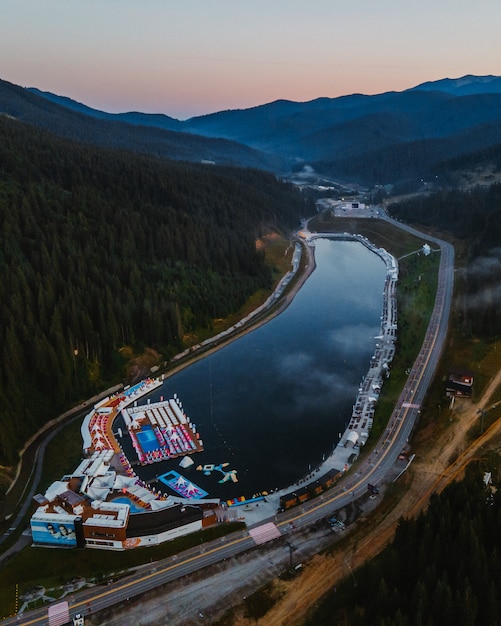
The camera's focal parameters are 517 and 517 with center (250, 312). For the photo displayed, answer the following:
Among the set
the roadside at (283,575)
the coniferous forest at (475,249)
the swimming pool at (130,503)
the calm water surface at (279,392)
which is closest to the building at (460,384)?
the calm water surface at (279,392)

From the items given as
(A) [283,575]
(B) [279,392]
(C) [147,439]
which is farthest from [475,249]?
(A) [283,575]

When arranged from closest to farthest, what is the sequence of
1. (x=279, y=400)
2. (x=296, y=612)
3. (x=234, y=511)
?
(x=296, y=612) → (x=234, y=511) → (x=279, y=400)

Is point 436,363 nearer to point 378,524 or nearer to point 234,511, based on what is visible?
point 378,524

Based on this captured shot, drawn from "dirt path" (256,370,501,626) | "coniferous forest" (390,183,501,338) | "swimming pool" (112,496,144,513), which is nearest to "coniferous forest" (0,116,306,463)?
"swimming pool" (112,496,144,513)

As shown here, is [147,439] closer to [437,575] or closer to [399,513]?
[399,513]

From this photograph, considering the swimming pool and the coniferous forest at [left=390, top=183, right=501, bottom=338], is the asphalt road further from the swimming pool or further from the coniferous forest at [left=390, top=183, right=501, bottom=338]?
the coniferous forest at [left=390, top=183, right=501, bottom=338]

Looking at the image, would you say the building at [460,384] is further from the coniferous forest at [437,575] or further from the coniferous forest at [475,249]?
the coniferous forest at [437,575]

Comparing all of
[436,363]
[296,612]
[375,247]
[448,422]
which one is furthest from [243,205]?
[296,612]
